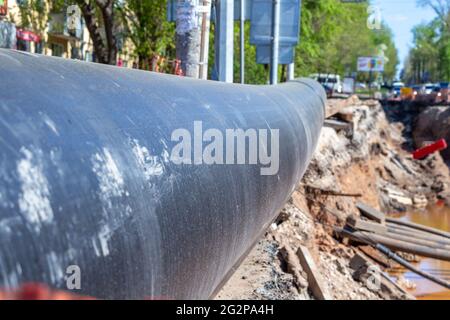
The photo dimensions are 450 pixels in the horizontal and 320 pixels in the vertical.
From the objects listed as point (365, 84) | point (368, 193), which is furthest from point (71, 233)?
point (365, 84)

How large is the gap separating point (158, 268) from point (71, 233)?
1.35 ft

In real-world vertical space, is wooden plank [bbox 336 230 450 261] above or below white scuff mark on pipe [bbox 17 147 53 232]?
below

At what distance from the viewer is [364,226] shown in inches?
407

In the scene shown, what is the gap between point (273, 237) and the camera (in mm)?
6496

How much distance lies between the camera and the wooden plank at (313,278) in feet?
20.9

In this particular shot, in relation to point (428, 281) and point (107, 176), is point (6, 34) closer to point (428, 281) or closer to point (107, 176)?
point (428, 281)

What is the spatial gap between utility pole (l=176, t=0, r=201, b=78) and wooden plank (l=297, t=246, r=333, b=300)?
2169mm

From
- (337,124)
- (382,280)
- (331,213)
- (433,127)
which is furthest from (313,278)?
(433,127)

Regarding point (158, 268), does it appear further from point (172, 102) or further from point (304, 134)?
point (304, 134)

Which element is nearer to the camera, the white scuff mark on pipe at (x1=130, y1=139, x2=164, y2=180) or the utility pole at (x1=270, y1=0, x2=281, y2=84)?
the white scuff mark on pipe at (x1=130, y1=139, x2=164, y2=180)

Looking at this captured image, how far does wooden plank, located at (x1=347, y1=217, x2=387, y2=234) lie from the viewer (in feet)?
33.3

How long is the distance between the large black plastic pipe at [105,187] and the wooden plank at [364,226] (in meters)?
7.86

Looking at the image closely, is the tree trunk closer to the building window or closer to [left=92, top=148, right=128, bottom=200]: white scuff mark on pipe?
the building window

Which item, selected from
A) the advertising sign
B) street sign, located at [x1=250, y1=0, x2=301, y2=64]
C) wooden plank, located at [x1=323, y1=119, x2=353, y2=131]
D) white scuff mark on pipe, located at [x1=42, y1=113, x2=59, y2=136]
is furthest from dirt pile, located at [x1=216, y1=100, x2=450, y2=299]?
the advertising sign
